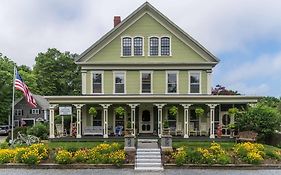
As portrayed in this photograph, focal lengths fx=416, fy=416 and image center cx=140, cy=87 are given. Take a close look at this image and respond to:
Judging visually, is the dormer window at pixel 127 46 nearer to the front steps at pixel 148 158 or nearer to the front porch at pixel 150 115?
the front porch at pixel 150 115

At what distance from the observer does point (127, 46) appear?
109 ft

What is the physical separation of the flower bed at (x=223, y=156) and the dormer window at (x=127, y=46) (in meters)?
11.9

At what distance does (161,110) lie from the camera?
102ft

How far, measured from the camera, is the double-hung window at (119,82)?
3328 centimetres

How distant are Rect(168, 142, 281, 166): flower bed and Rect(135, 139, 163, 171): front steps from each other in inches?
23.7

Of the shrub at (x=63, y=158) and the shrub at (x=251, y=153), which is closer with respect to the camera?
the shrub at (x=63, y=158)

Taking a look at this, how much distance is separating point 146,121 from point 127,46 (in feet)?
20.3

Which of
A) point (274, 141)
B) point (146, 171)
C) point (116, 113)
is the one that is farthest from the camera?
point (116, 113)

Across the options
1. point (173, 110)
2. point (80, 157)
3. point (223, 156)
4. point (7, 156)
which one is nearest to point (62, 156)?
point (80, 157)

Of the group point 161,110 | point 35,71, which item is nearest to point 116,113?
point 161,110

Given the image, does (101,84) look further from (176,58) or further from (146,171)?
(146,171)

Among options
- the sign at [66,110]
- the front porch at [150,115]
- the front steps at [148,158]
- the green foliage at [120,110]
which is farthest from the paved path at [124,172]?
the sign at [66,110]

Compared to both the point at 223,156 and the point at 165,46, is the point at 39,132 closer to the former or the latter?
the point at 165,46

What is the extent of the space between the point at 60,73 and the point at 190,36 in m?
40.8
